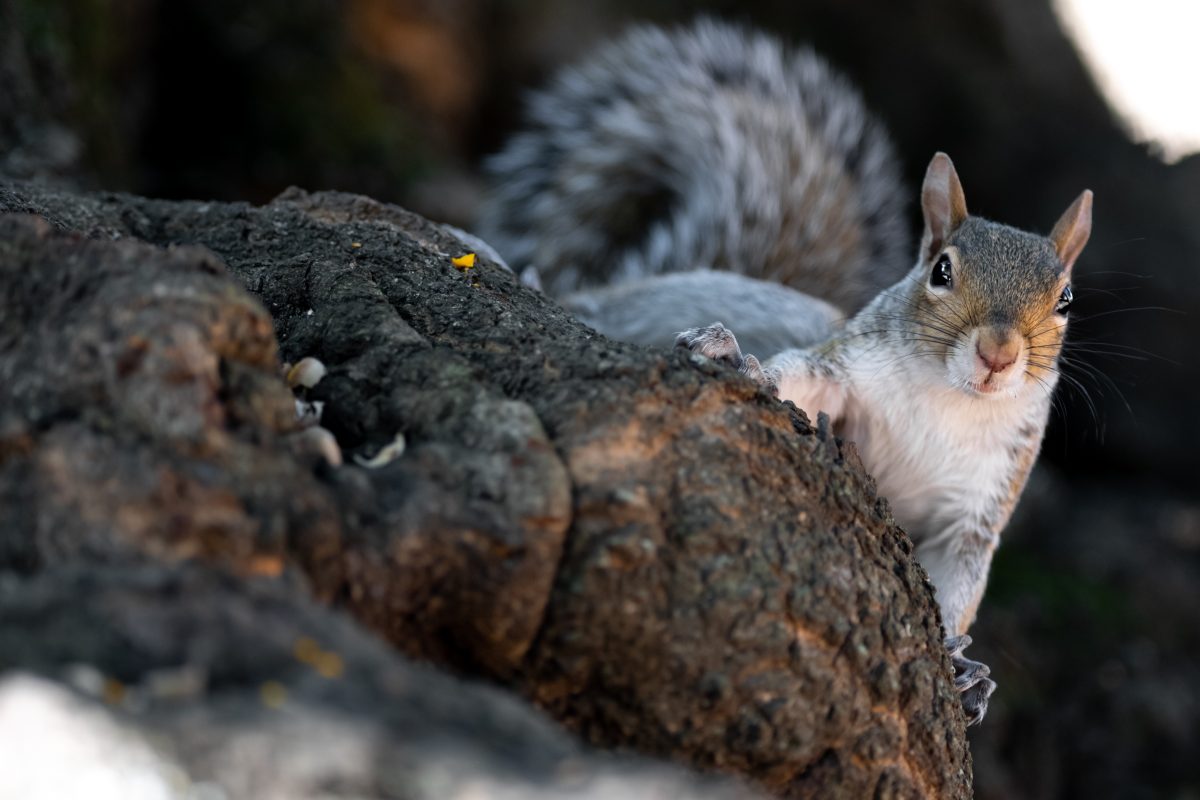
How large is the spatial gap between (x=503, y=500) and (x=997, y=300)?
1049 mm

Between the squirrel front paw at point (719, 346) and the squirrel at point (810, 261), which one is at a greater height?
the squirrel at point (810, 261)

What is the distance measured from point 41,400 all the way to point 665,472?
62 cm

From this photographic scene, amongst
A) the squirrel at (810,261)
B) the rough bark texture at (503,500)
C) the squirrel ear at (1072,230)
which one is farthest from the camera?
the squirrel ear at (1072,230)

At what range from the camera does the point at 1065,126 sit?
5004 millimetres

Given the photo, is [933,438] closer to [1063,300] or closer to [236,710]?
[1063,300]

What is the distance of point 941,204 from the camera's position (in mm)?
2174

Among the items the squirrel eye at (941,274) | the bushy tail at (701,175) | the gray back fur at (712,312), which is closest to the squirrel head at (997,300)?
the squirrel eye at (941,274)

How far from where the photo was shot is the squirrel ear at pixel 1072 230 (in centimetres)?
211

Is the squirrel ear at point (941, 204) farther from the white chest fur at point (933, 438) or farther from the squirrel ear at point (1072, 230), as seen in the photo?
the white chest fur at point (933, 438)

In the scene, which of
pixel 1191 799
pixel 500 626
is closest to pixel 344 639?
pixel 500 626

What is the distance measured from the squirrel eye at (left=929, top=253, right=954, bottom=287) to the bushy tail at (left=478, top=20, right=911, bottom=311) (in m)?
0.89

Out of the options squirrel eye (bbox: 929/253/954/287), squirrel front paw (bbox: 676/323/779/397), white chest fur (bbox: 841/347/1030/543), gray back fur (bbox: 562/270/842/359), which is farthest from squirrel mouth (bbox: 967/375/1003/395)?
gray back fur (bbox: 562/270/842/359)

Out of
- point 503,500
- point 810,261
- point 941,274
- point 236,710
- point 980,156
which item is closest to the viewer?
point 236,710

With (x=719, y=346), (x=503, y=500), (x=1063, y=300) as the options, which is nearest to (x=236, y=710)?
(x=503, y=500)
